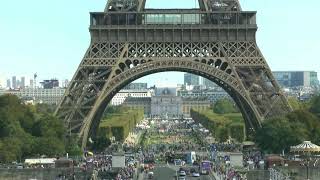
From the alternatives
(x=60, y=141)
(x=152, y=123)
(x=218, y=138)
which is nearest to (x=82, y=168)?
(x=60, y=141)

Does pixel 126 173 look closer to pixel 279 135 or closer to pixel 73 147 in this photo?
pixel 73 147

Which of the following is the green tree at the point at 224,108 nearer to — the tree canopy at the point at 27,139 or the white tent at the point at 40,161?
the tree canopy at the point at 27,139

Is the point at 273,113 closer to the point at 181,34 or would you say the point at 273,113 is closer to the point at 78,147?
the point at 181,34

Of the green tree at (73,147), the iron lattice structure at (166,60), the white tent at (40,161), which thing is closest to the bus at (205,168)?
the iron lattice structure at (166,60)

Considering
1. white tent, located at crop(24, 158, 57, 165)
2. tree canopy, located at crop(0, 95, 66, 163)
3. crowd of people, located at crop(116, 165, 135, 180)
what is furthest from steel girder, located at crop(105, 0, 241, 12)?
crowd of people, located at crop(116, 165, 135, 180)

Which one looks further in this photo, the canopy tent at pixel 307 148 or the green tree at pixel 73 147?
the green tree at pixel 73 147

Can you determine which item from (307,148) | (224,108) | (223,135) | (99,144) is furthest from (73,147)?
(224,108)
